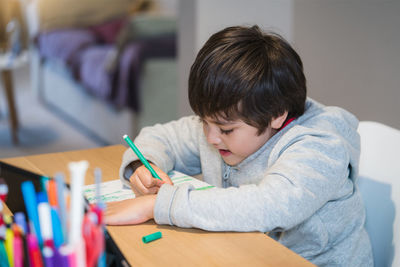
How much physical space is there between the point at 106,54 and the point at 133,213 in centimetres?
214

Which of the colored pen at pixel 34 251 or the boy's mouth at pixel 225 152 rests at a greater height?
the colored pen at pixel 34 251

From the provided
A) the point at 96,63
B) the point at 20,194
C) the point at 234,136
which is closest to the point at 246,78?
the point at 234,136

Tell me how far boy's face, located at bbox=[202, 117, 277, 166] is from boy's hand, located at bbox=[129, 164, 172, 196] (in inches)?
4.7

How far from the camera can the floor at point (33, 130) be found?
8.57ft

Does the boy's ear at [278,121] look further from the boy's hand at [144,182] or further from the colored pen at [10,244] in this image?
the colored pen at [10,244]

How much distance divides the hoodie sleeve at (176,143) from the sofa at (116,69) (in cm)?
168

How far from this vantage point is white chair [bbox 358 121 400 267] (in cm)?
86

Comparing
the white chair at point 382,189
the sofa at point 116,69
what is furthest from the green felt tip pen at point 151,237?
the sofa at point 116,69

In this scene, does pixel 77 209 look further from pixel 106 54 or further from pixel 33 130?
pixel 33 130

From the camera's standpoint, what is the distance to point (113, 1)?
2.65 meters

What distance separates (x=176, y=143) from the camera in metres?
1.03

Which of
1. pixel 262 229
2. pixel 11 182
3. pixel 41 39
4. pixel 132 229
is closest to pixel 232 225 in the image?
pixel 262 229

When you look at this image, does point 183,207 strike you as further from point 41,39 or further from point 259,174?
point 41,39

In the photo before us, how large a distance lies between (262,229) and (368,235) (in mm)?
350
